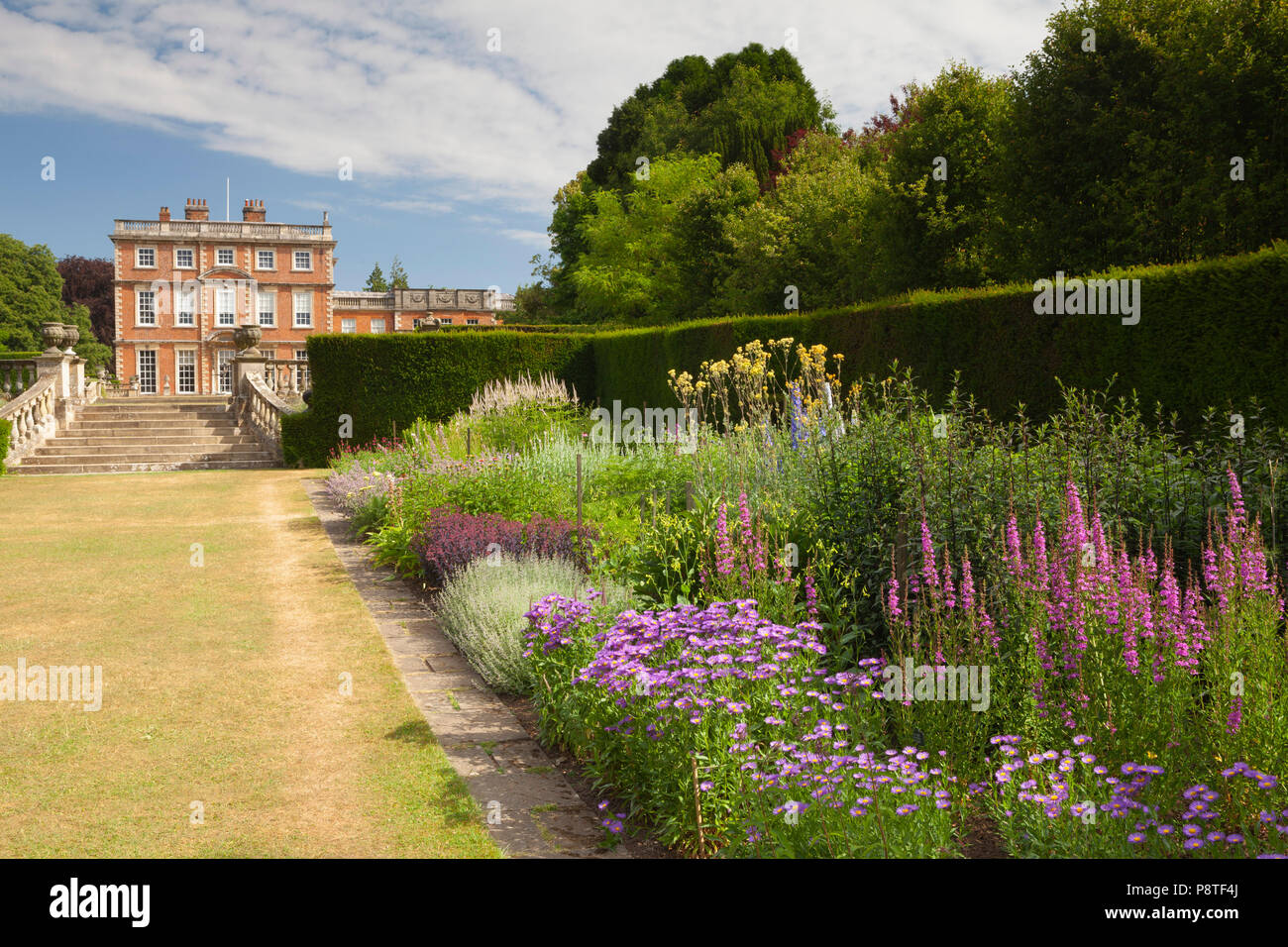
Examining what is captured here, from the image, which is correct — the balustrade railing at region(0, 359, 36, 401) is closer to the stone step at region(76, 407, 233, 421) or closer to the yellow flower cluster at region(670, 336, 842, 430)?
the stone step at region(76, 407, 233, 421)

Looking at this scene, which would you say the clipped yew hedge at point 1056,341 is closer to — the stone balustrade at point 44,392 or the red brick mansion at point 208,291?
the stone balustrade at point 44,392

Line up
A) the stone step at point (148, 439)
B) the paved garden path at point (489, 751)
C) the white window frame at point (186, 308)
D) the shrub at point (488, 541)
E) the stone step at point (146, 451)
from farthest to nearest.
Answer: the white window frame at point (186, 308) → the stone step at point (148, 439) → the stone step at point (146, 451) → the shrub at point (488, 541) → the paved garden path at point (489, 751)

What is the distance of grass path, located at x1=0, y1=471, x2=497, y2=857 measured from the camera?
10.7ft

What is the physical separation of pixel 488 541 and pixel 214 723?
2.78 meters

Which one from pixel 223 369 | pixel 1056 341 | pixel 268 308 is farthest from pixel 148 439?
pixel 268 308

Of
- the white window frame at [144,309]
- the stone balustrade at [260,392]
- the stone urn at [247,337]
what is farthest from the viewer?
the white window frame at [144,309]

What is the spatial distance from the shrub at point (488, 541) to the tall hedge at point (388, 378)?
1198 cm

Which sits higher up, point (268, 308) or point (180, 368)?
point (268, 308)

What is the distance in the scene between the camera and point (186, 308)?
160ft

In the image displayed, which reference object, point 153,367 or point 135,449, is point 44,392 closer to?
point 135,449

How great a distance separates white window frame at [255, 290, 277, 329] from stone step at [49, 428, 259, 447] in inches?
1252

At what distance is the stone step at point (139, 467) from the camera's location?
17.7 metres

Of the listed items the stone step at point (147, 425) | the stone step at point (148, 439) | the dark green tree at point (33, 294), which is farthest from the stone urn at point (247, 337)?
the dark green tree at point (33, 294)

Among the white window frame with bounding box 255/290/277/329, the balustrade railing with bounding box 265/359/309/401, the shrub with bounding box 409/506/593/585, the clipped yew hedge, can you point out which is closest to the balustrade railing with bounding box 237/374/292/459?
the balustrade railing with bounding box 265/359/309/401
